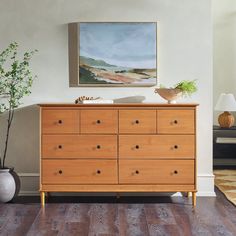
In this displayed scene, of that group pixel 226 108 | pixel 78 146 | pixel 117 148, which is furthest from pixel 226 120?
pixel 78 146

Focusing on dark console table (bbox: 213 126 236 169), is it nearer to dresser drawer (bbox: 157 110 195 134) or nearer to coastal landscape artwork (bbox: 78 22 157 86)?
coastal landscape artwork (bbox: 78 22 157 86)

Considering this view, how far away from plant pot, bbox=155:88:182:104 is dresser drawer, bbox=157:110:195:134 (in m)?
0.25

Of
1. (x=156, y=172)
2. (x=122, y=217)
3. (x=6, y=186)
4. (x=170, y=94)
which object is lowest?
(x=122, y=217)

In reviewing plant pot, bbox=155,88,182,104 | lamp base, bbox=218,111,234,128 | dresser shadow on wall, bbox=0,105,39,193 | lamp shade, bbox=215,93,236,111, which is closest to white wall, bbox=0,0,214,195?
dresser shadow on wall, bbox=0,105,39,193

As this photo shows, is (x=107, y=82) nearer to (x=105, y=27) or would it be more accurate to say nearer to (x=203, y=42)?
(x=105, y=27)

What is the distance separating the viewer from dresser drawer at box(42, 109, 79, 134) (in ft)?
13.0

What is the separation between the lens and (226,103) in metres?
5.77

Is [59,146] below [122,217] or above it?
above

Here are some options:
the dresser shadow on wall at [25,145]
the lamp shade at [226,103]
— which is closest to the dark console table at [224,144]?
the lamp shade at [226,103]

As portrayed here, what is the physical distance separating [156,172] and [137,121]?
1.47 feet

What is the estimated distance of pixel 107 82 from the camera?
14.4 feet

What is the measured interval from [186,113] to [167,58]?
2.25 ft

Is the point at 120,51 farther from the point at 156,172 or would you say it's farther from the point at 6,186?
the point at 6,186

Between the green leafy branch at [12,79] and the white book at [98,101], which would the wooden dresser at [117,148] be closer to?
the white book at [98,101]
